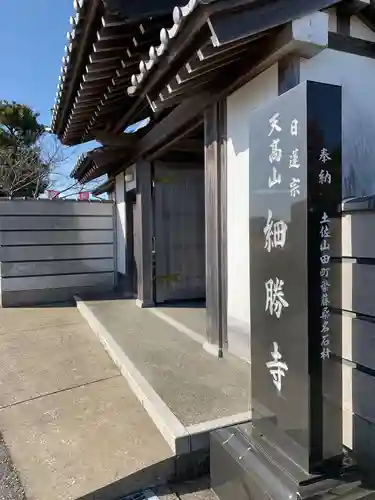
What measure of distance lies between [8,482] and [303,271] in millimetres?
2242

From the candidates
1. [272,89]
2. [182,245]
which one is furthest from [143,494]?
[182,245]

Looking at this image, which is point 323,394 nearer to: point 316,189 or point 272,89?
point 316,189

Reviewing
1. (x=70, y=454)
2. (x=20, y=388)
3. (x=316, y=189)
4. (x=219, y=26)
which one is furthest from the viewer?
(x=20, y=388)

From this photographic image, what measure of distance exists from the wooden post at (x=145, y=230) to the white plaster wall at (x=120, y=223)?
1.49 meters

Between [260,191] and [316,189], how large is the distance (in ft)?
1.45

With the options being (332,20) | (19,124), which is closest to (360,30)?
(332,20)

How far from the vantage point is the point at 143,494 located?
2402 millimetres

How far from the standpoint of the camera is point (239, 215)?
146 inches

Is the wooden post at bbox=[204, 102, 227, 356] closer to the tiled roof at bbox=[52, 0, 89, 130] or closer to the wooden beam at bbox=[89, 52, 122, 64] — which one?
the wooden beam at bbox=[89, 52, 122, 64]

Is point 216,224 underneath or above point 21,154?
underneath

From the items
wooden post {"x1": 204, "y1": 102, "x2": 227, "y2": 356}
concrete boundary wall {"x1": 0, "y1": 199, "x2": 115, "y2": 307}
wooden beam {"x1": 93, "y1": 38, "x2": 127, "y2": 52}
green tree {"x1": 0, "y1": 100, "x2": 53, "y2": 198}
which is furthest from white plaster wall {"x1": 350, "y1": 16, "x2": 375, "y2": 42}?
green tree {"x1": 0, "y1": 100, "x2": 53, "y2": 198}

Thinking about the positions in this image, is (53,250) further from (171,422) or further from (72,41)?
(171,422)

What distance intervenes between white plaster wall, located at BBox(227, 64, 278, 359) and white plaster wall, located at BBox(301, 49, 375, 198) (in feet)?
2.00

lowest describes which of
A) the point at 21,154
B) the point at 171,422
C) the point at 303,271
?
the point at 171,422
